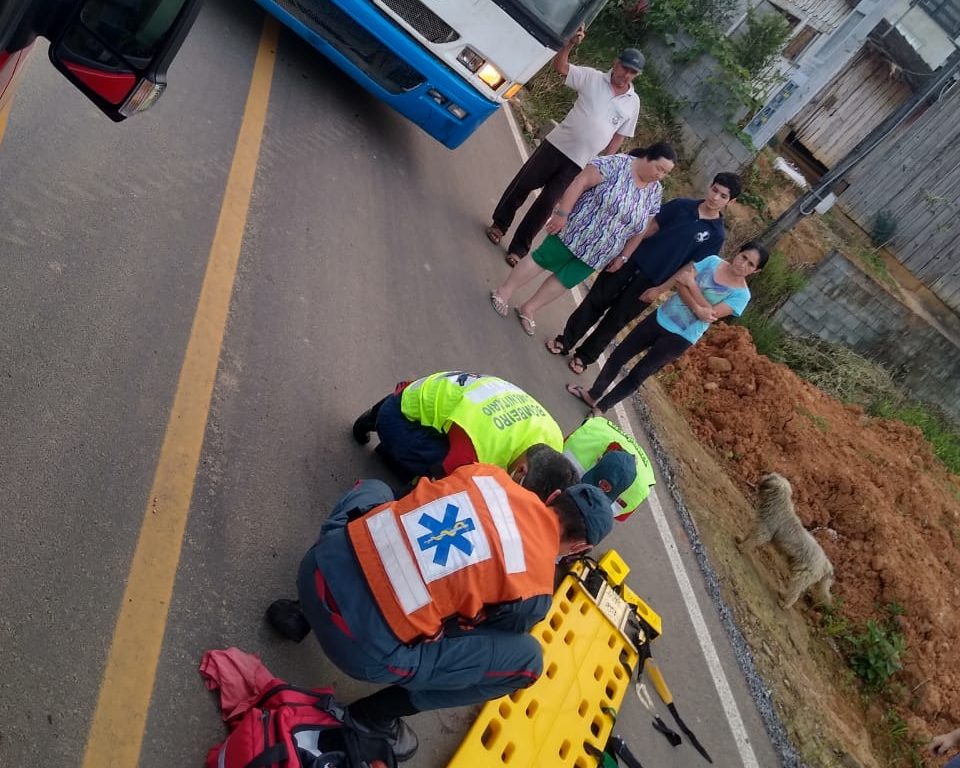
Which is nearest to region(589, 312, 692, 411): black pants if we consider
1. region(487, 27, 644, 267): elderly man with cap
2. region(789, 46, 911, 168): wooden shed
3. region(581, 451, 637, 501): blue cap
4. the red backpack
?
region(487, 27, 644, 267): elderly man with cap

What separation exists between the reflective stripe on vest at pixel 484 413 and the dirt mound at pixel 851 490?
186 inches

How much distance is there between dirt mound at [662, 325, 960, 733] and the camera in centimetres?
680

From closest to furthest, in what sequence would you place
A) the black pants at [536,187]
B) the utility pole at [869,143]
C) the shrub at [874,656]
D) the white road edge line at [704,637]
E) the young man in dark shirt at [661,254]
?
the white road edge line at [704,637] → the young man in dark shirt at [661,254] → the shrub at [874,656] → the black pants at [536,187] → the utility pole at [869,143]

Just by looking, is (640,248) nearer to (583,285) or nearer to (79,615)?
(583,285)

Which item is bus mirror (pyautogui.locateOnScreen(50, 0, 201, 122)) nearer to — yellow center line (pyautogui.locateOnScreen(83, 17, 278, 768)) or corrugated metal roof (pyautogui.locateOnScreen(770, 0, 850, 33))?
yellow center line (pyautogui.locateOnScreen(83, 17, 278, 768))

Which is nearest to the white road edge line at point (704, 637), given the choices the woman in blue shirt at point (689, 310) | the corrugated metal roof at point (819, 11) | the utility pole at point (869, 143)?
the woman in blue shirt at point (689, 310)

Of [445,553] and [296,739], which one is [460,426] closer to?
[445,553]

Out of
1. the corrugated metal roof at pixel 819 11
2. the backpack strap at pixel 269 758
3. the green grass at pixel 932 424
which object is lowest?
the backpack strap at pixel 269 758

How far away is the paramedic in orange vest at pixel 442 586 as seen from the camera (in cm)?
246

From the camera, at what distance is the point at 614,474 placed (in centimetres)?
351

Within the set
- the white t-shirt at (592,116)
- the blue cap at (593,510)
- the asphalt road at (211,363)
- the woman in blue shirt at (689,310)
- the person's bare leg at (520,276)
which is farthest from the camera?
the white t-shirt at (592,116)

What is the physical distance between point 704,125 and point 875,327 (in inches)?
165

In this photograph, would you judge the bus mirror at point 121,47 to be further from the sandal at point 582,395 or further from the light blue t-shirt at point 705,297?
the sandal at point 582,395

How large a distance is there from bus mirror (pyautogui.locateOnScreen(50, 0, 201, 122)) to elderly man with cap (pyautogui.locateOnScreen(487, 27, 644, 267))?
3.95 metres
